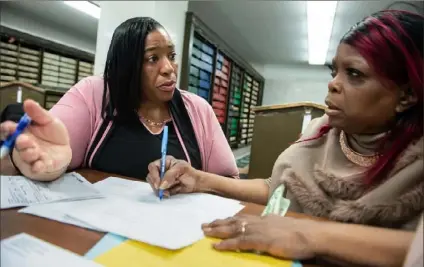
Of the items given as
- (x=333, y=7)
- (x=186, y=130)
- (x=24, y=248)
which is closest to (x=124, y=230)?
(x=24, y=248)

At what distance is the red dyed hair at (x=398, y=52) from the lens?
0.39 metres

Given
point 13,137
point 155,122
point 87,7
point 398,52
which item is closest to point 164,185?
point 155,122

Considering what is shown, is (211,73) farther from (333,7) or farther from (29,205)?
(29,205)

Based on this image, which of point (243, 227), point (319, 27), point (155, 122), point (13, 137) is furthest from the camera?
point (155, 122)

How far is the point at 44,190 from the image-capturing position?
49 cm

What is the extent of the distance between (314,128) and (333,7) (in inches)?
8.8

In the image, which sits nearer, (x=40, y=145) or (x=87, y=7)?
(x=40, y=145)

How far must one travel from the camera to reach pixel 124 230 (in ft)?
1.40

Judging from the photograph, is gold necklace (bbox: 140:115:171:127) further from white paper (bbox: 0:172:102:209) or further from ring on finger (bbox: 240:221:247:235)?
ring on finger (bbox: 240:221:247:235)

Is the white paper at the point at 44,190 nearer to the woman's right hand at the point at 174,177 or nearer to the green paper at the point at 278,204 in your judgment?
the woman's right hand at the point at 174,177

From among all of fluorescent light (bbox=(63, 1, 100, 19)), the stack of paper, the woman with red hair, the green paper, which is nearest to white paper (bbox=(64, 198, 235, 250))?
the stack of paper

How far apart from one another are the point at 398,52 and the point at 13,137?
1.52ft

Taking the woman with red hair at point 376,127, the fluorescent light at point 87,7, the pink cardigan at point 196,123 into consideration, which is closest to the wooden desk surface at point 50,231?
the pink cardigan at point 196,123

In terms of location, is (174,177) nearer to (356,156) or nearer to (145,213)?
(145,213)
